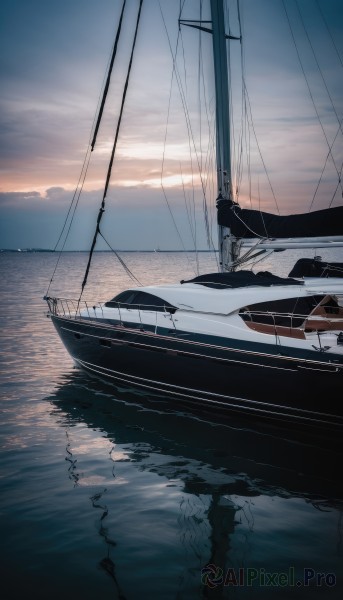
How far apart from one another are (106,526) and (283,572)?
1908 mm

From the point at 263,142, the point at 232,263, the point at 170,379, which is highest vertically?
the point at 263,142

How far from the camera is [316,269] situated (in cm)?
1127

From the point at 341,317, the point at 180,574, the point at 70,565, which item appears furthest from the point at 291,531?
the point at 341,317

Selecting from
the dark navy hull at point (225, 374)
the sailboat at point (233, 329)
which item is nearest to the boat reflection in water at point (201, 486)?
the dark navy hull at point (225, 374)

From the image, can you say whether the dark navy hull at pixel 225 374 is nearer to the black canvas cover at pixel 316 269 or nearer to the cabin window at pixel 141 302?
the cabin window at pixel 141 302

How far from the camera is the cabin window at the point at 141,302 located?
32.2 feet

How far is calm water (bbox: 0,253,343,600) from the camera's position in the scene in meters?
4.41

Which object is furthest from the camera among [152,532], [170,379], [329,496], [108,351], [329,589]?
[108,351]

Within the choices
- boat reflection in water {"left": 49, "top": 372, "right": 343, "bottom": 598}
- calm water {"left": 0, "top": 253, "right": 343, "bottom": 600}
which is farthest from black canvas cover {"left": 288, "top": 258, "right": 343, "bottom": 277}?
calm water {"left": 0, "top": 253, "right": 343, "bottom": 600}

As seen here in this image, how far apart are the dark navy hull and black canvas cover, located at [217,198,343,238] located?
3007mm

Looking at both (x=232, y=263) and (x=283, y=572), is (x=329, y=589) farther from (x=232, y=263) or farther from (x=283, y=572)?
(x=232, y=263)

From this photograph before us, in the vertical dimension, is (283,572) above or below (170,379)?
below

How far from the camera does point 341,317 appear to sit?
9.12m

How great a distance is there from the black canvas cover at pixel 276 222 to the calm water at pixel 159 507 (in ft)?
13.4
